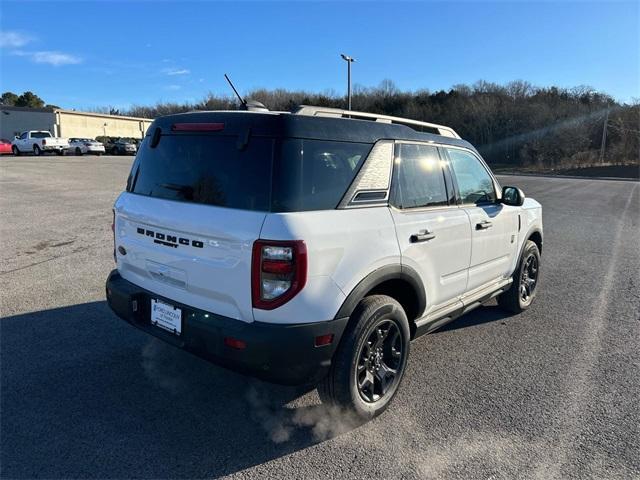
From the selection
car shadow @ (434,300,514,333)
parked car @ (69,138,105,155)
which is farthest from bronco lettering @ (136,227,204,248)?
parked car @ (69,138,105,155)

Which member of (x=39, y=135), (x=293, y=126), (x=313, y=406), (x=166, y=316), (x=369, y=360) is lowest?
(x=313, y=406)

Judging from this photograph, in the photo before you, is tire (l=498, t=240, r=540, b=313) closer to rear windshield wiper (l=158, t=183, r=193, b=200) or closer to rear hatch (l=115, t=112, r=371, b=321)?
rear hatch (l=115, t=112, r=371, b=321)

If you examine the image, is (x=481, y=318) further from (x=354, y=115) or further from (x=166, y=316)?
(x=166, y=316)

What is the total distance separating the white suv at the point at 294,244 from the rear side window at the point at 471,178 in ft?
0.98

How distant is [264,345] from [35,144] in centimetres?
4172

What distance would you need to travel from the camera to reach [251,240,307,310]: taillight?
2.44m

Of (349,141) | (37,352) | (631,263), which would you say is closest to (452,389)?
(349,141)

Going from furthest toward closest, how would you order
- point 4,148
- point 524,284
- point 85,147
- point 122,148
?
point 122,148 → point 85,147 → point 4,148 → point 524,284

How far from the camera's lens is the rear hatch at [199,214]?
2.55 m

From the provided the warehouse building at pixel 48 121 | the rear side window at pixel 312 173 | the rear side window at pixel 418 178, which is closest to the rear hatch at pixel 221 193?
the rear side window at pixel 312 173

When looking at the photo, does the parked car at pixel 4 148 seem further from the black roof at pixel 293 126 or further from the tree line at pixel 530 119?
the black roof at pixel 293 126

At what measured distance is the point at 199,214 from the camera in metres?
2.73

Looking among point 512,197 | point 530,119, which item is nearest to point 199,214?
point 512,197

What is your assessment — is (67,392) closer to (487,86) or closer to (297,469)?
(297,469)
